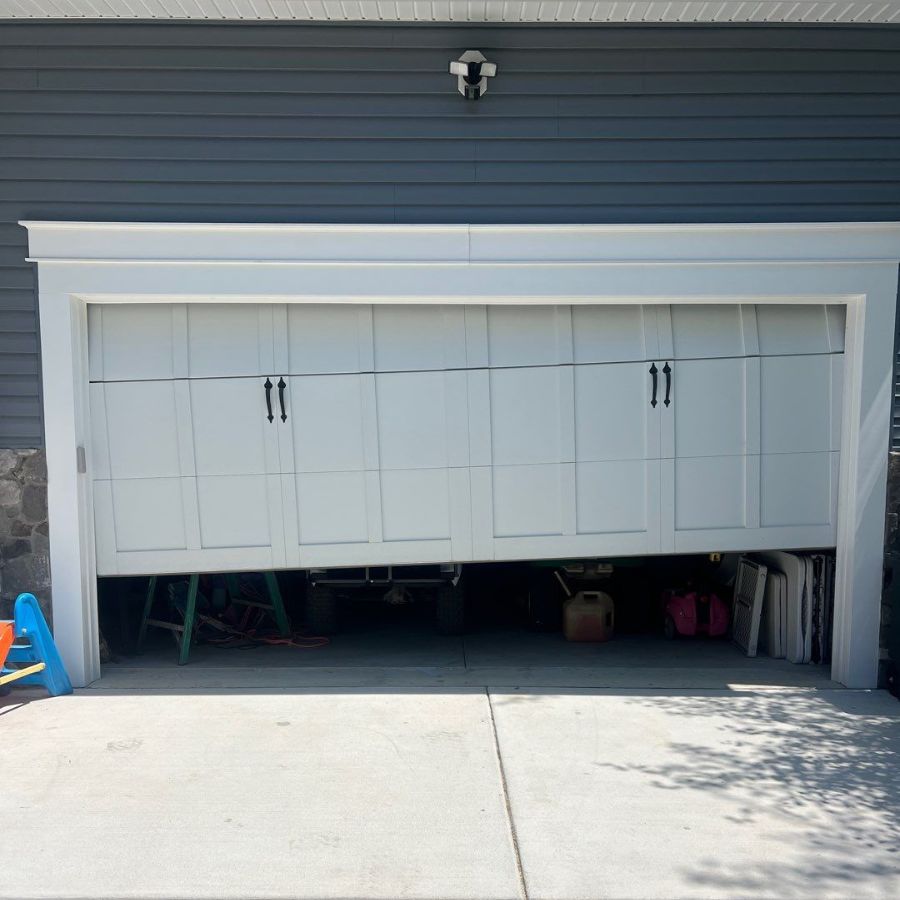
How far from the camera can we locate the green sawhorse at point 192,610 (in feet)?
21.1

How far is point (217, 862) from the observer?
3.59 meters

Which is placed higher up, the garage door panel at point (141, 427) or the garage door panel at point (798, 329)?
the garage door panel at point (798, 329)

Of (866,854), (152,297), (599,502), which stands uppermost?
(152,297)

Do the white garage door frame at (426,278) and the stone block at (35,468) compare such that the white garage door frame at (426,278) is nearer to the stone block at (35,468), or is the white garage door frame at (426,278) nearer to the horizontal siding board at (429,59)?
the stone block at (35,468)

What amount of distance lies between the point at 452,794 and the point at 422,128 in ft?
12.2

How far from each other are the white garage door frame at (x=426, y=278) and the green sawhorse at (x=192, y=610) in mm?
762

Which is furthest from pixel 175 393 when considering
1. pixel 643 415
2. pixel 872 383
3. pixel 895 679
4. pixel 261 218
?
pixel 895 679

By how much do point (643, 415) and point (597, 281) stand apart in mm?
929

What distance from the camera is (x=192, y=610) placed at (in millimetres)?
6473

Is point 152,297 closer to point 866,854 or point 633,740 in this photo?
point 633,740

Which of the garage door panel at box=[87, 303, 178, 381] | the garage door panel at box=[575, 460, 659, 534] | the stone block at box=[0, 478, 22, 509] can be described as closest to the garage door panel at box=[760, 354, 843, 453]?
the garage door panel at box=[575, 460, 659, 534]

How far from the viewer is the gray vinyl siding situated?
18.0ft

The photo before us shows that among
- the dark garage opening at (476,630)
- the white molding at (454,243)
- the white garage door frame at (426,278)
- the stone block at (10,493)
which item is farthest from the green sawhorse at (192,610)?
the white molding at (454,243)

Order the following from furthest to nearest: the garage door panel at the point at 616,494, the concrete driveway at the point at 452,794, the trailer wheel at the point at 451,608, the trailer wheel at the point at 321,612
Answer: the trailer wheel at the point at 321,612
the trailer wheel at the point at 451,608
the garage door panel at the point at 616,494
the concrete driveway at the point at 452,794
